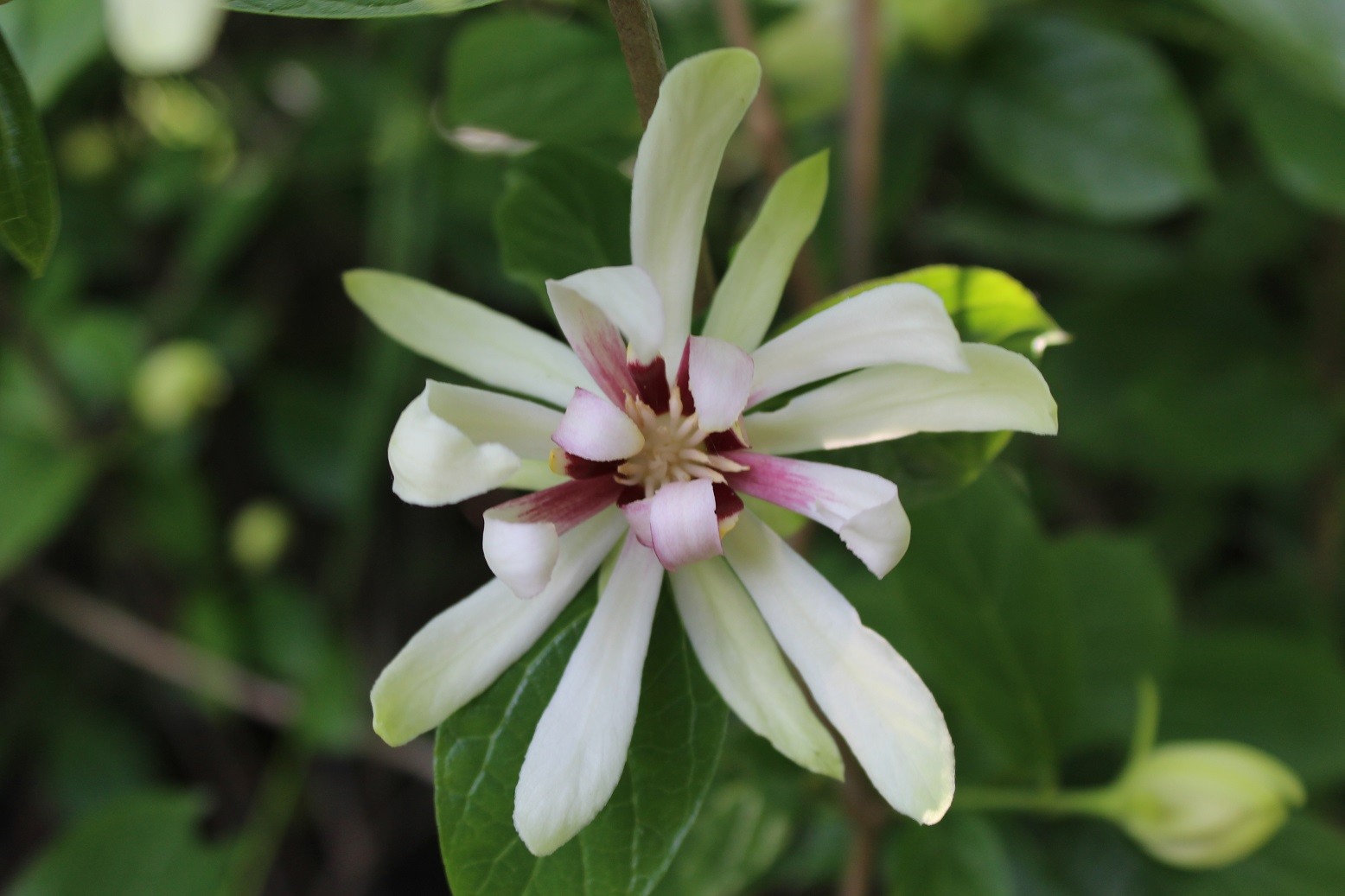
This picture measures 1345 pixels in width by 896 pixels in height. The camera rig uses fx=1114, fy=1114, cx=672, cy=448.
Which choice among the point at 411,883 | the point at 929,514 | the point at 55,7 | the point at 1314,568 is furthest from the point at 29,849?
the point at 1314,568

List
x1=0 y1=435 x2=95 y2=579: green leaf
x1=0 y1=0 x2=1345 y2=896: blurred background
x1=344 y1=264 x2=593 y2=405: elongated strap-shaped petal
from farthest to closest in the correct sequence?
x1=0 y1=435 x2=95 y2=579: green leaf → x1=0 y1=0 x2=1345 y2=896: blurred background → x1=344 y1=264 x2=593 y2=405: elongated strap-shaped petal

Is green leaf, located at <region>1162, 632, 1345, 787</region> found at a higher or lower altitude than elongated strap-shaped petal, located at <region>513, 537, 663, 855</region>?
lower

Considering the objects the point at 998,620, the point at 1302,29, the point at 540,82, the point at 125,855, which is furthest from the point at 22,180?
the point at 125,855

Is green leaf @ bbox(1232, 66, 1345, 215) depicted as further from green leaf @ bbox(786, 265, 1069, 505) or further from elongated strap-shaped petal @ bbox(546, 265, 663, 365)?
elongated strap-shaped petal @ bbox(546, 265, 663, 365)

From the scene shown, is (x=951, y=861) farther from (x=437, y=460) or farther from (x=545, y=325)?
(x=545, y=325)

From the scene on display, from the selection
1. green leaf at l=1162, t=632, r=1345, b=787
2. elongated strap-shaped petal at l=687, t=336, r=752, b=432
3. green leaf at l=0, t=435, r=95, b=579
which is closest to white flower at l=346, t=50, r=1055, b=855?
elongated strap-shaped petal at l=687, t=336, r=752, b=432

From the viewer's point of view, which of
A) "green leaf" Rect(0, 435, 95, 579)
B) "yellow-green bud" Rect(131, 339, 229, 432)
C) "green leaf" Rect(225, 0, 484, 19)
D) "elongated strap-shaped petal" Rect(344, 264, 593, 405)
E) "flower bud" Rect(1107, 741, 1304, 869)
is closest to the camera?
"green leaf" Rect(225, 0, 484, 19)
